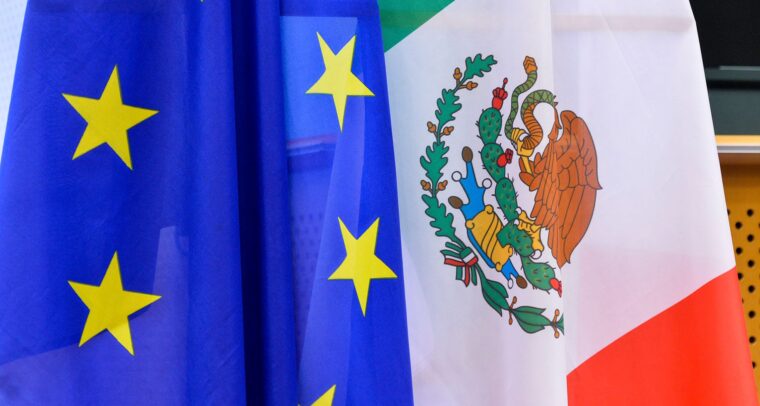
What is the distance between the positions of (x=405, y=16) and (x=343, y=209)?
0.25 meters

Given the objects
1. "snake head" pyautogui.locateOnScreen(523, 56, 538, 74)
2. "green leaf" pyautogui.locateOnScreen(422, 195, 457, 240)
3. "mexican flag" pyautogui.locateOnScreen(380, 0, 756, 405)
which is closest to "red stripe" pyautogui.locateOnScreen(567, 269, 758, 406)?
"mexican flag" pyautogui.locateOnScreen(380, 0, 756, 405)

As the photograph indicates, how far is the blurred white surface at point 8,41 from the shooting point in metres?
0.75

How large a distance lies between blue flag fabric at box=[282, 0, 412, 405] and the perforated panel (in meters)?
0.62

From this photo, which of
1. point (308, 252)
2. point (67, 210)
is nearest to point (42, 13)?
point (67, 210)

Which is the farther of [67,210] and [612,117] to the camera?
[612,117]

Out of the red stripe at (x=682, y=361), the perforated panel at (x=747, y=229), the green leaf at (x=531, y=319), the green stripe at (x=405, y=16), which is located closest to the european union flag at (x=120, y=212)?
the green stripe at (x=405, y=16)

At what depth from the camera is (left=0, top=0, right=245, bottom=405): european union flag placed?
0.66m

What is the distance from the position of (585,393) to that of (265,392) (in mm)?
372

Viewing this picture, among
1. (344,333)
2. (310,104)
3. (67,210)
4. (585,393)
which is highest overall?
(310,104)

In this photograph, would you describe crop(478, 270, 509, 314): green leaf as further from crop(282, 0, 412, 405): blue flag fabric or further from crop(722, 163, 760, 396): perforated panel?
crop(722, 163, 760, 396): perforated panel

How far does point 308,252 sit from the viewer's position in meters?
0.77

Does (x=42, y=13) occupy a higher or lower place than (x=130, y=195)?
higher

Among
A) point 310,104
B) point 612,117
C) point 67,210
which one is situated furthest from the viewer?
point 612,117

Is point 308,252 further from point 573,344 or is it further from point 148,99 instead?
point 573,344
